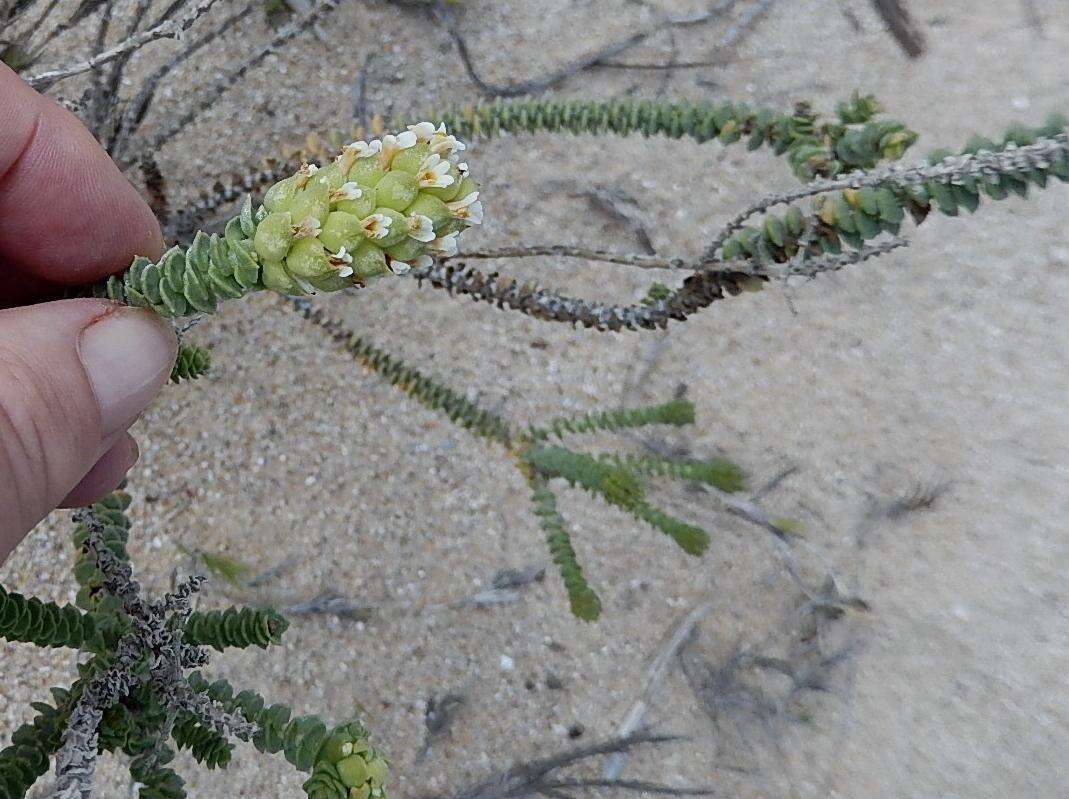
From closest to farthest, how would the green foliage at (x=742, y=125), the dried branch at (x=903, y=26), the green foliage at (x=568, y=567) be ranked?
1. the green foliage at (x=742, y=125)
2. the green foliage at (x=568, y=567)
3. the dried branch at (x=903, y=26)

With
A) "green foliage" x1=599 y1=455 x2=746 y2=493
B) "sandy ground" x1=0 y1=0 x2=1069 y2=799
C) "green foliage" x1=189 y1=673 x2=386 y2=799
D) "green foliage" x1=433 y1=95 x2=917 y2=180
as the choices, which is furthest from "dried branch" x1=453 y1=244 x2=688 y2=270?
"green foliage" x1=189 y1=673 x2=386 y2=799

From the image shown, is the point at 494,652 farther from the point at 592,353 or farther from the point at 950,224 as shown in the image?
the point at 950,224

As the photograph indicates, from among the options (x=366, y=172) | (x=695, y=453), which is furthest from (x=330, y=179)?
(x=695, y=453)

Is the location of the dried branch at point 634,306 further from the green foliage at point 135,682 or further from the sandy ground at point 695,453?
the green foliage at point 135,682

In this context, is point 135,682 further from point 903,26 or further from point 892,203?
point 903,26

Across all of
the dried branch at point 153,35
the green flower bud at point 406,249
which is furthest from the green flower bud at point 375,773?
the dried branch at point 153,35

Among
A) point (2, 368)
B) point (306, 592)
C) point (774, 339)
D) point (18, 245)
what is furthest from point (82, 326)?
point (774, 339)
